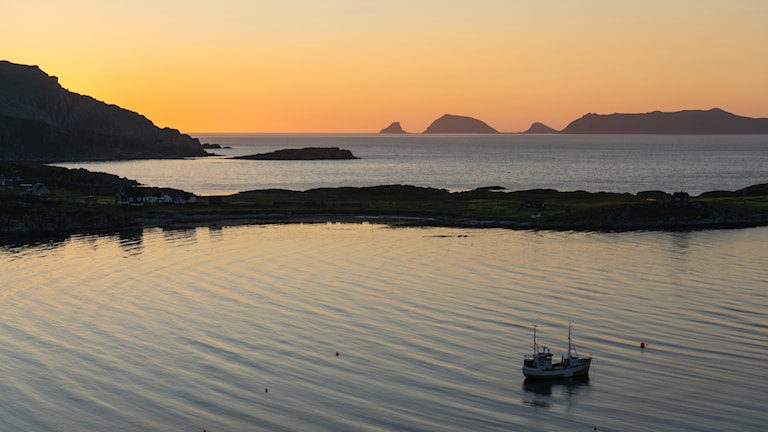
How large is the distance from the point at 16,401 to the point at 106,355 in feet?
34.9

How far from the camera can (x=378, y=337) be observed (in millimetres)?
69125

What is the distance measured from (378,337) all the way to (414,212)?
96.3m

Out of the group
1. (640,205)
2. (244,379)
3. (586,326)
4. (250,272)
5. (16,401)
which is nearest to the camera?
(16,401)

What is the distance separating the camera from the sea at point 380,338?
2055 inches

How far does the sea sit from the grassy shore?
2586cm

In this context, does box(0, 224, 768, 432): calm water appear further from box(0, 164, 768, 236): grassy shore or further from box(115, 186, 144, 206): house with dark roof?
box(115, 186, 144, 206): house with dark roof

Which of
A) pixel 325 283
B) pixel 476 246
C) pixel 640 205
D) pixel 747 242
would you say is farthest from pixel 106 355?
pixel 640 205

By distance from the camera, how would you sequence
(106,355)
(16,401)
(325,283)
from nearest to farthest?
(16,401) → (106,355) → (325,283)

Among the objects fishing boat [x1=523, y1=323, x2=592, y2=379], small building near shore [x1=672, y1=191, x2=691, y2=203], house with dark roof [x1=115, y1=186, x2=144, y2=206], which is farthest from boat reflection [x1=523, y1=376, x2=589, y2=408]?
A: house with dark roof [x1=115, y1=186, x2=144, y2=206]

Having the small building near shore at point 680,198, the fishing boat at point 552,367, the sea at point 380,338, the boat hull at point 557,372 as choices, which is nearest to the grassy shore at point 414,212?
the small building near shore at point 680,198

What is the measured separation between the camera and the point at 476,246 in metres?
122

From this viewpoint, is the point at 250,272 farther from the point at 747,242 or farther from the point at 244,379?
the point at 747,242

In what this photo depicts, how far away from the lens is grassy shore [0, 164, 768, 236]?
14450 cm

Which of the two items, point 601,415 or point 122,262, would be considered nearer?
point 601,415
